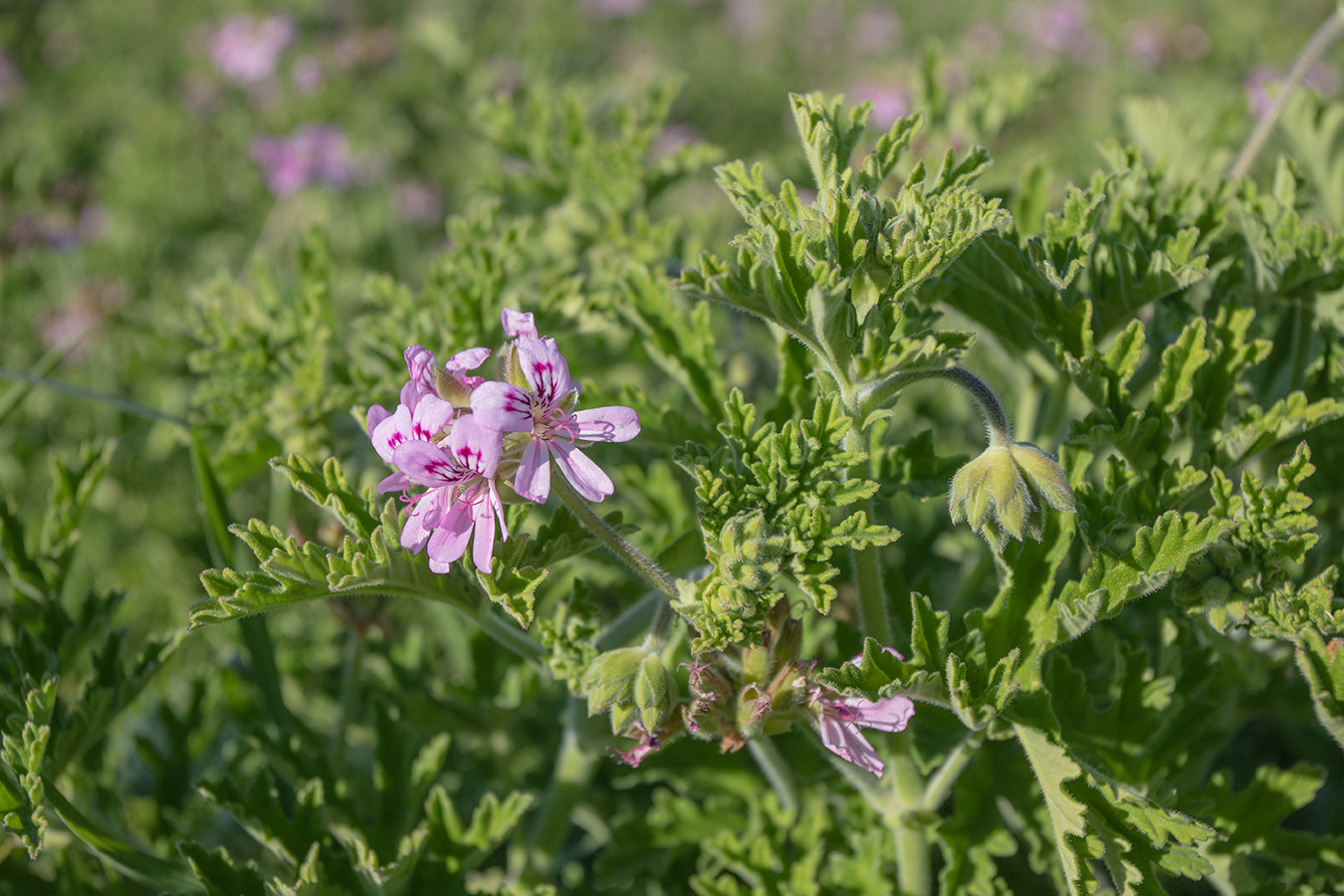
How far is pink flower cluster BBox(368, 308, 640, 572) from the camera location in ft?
4.69

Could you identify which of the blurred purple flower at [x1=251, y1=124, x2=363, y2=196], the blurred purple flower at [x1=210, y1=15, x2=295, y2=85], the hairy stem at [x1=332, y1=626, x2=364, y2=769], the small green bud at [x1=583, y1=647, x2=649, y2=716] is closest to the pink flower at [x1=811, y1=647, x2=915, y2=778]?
the small green bud at [x1=583, y1=647, x2=649, y2=716]

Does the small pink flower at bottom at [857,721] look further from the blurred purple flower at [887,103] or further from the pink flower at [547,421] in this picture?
the blurred purple flower at [887,103]

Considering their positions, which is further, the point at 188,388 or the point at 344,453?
the point at 188,388

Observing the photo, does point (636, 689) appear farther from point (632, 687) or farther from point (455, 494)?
point (455, 494)

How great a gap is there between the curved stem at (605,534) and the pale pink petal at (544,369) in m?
0.12

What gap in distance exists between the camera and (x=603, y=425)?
154 cm

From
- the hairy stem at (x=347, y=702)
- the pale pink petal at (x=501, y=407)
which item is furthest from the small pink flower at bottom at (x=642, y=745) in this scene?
the hairy stem at (x=347, y=702)

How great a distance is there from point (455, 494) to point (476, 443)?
136 millimetres

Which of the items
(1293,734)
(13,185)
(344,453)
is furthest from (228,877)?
(13,185)

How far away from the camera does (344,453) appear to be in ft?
8.57

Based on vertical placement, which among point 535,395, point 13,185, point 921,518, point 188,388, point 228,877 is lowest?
point 228,877

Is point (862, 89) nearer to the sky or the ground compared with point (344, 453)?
nearer to the sky

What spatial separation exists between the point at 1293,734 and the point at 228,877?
240 centimetres

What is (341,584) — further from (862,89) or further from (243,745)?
(862,89)
